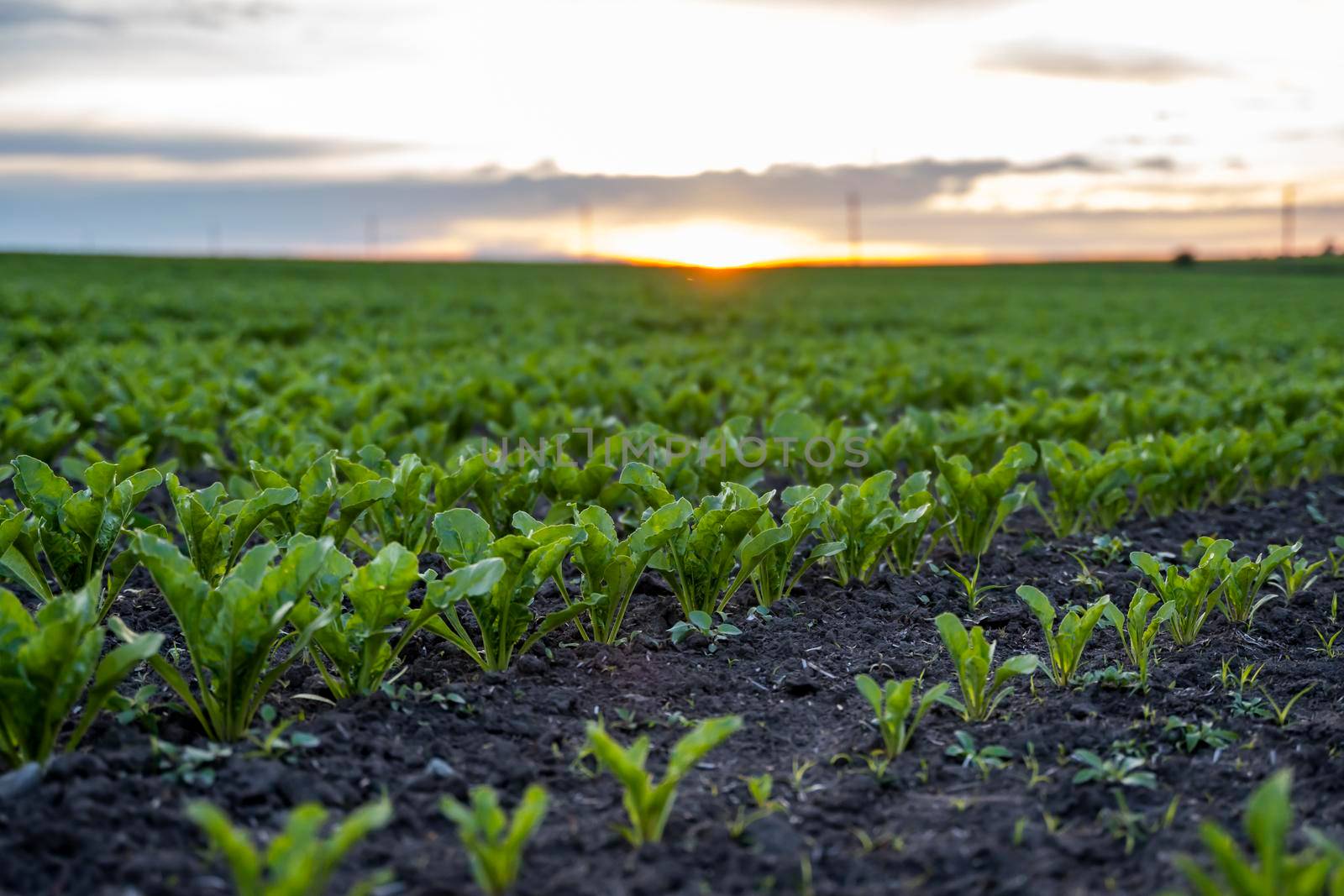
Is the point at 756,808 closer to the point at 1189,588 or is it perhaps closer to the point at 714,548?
the point at 714,548

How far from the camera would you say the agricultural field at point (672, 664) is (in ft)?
7.96

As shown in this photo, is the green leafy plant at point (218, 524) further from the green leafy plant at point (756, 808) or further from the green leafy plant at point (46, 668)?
the green leafy plant at point (756, 808)

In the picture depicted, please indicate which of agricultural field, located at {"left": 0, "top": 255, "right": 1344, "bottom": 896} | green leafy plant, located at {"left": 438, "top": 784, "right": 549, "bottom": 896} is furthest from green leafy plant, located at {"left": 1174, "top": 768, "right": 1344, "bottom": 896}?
green leafy plant, located at {"left": 438, "top": 784, "right": 549, "bottom": 896}

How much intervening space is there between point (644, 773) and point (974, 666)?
1.18 metres

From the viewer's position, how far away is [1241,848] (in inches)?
99.3

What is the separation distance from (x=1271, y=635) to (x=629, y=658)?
2.45m

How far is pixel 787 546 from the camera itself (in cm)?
394

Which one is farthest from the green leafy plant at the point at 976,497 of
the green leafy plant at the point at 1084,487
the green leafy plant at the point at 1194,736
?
the green leafy plant at the point at 1194,736

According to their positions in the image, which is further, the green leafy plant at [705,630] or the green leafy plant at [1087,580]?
the green leafy plant at [1087,580]

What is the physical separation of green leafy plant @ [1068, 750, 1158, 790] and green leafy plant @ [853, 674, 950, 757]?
16.2 inches

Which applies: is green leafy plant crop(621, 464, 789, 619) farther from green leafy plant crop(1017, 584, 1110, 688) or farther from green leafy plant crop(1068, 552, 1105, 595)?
green leafy plant crop(1068, 552, 1105, 595)

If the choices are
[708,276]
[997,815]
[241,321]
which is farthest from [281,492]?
[708,276]

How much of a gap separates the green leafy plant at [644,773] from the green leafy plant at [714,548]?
4.12 ft

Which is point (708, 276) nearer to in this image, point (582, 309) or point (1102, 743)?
point (582, 309)
